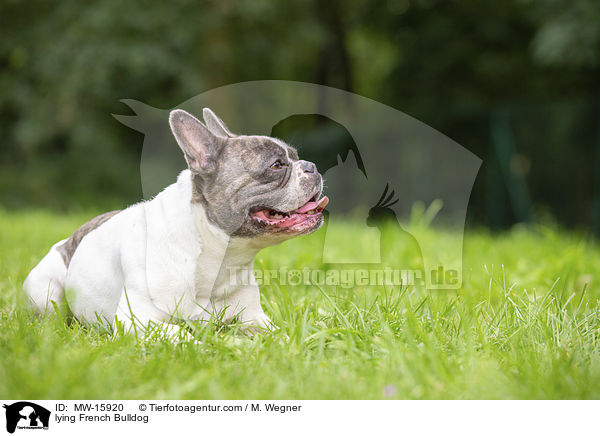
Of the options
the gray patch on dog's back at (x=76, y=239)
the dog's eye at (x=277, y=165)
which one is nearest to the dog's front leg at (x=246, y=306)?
the dog's eye at (x=277, y=165)

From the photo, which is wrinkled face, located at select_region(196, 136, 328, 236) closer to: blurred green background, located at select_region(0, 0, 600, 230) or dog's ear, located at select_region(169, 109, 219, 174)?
dog's ear, located at select_region(169, 109, 219, 174)

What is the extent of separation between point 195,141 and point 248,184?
0.94 feet

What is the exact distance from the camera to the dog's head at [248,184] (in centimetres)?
225

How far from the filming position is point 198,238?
2.23 metres

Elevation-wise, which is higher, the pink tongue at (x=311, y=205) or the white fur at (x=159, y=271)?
the pink tongue at (x=311, y=205)

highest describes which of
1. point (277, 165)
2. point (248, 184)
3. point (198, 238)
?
point (277, 165)

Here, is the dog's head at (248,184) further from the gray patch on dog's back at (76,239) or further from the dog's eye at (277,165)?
the gray patch on dog's back at (76,239)

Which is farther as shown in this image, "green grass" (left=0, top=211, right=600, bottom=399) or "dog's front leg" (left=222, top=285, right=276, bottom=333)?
"dog's front leg" (left=222, top=285, right=276, bottom=333)

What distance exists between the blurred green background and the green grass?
564 centimetres

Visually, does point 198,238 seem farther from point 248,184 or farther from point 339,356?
point 339,356

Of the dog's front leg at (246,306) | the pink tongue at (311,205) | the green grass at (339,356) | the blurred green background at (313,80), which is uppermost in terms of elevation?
the blurred green background at (313,80)

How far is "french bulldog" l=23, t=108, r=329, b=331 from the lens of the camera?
2.18 meters

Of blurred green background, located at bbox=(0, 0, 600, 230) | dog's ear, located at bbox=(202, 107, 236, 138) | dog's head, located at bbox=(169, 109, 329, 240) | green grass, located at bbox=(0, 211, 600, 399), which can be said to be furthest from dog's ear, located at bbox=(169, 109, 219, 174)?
blurred green background, located at bbox=(0, 0, 600, 230)
